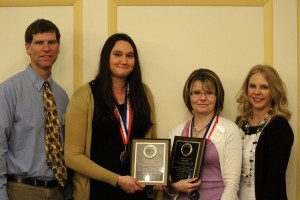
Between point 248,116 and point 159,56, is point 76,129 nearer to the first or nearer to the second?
point 159,56

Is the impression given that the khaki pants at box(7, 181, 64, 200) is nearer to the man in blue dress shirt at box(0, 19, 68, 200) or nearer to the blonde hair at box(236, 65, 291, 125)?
the man in blue dress shirt at box(0, 19, 68, 200)

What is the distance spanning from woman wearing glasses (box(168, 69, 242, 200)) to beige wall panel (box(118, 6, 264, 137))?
1.11 feet

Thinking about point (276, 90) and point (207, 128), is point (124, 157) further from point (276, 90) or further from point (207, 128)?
point (276, 90)

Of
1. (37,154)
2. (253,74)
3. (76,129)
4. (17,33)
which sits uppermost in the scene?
(17,33)

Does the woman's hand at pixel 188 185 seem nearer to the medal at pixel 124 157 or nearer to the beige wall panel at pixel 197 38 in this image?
the medal at pixel 124 157

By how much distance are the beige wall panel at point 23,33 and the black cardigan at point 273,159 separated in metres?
1.41

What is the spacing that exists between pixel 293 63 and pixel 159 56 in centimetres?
97

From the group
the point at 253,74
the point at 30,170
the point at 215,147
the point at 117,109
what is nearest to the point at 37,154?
the point at 30,170

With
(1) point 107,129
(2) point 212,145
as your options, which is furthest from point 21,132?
(2) point 212,145

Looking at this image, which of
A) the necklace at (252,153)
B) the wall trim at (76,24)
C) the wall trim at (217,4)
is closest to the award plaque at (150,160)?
the necklace at (252,153)

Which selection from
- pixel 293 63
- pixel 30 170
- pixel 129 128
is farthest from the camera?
pixel 293 63

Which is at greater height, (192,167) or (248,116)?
(248,116)

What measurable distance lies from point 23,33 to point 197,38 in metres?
1.28

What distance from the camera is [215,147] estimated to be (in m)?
2.25
